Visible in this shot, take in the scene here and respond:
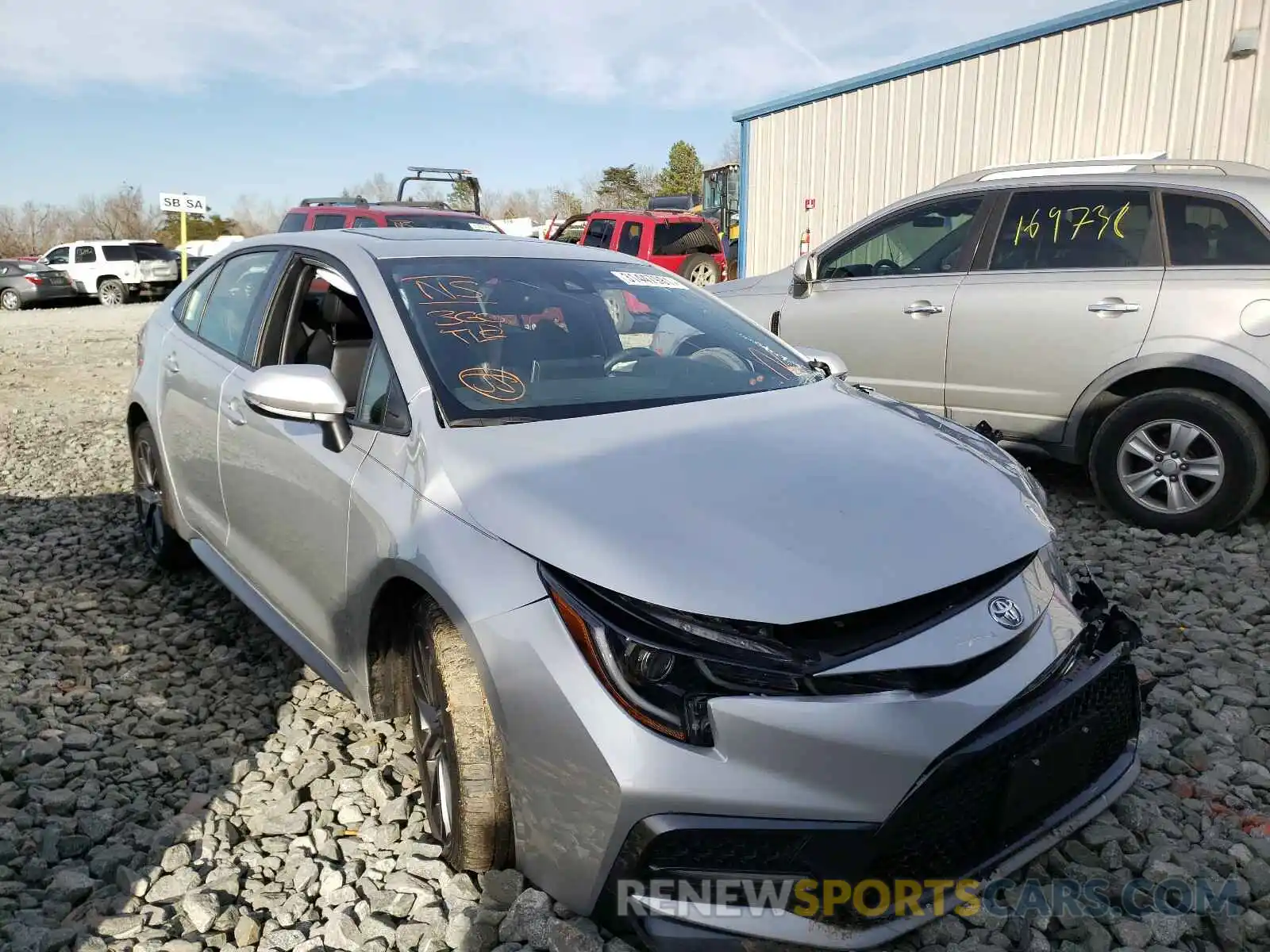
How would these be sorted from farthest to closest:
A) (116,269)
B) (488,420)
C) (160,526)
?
(116,269)
(160,526)
(488,420)

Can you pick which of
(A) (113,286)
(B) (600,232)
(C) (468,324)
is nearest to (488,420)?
(C) (468,324)

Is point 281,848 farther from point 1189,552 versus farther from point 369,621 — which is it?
point 1189,552

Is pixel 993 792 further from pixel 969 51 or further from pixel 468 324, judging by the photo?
pixel 969 51

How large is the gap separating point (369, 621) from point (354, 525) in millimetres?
250

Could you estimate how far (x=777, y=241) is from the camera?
42.8 feet

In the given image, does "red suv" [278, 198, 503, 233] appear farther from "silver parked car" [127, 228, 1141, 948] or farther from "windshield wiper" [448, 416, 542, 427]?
"windshield wiper" [448, 416, 542, 427]

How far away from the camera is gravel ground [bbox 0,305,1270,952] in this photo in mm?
2158

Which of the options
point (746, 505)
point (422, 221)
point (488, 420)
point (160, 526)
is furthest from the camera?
point (422, 221)

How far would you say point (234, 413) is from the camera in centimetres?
325

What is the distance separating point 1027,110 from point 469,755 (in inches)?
379

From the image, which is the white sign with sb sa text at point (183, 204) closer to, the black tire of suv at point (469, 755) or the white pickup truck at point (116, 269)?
the white pickup truck at point (116, 269)

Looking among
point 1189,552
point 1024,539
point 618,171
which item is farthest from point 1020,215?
point 618,171

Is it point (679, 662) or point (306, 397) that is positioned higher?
point (306, 397)

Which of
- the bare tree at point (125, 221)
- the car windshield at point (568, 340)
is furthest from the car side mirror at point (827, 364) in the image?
the bare tree at point (125, 221)
